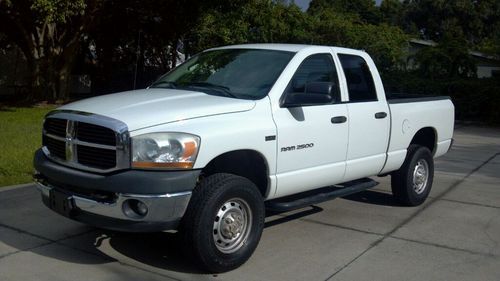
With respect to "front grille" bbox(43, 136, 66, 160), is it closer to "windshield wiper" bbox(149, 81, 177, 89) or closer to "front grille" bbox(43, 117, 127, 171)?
"front grille" bbox(43, 117, 127, 171)

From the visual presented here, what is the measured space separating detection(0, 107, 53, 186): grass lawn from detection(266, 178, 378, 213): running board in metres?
3.98

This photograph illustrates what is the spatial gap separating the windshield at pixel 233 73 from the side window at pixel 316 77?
0.18 metres

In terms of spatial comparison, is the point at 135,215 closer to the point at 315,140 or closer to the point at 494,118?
the point at 315,140

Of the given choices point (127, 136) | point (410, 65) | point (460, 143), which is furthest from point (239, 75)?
point (410, 65)

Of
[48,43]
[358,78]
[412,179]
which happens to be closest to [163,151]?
[358,78]

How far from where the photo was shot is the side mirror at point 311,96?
5.54 m

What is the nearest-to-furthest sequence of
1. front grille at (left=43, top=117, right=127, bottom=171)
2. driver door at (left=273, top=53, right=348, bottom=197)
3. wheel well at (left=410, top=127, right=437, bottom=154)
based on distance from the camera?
front grille at (left=43, top=117, right=127, bottom=171) → driver door at (left=273, top=53, right=348, bottom=197) → wheel well at (left=410, top=127, right=437, bottom=154)

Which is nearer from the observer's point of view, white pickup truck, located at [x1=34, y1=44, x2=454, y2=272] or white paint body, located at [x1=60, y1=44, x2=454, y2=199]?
white pickup truck, located at [x1=34, y1=44, x2=454, y2=272]

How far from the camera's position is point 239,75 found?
19.3ft

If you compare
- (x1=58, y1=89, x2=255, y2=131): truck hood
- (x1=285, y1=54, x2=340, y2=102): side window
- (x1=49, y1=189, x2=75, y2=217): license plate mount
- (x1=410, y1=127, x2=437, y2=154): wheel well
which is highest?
(x1=285, y1=54, x2=340, y2=102): side window

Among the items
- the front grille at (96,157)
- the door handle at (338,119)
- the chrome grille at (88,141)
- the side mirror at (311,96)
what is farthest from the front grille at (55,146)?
the door handle at (338,119)

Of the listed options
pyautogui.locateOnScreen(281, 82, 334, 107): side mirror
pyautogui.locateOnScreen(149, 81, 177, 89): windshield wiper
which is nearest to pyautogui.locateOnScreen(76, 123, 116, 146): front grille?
pyautogui.locateOnScreen(149, 81, 177, 89): windshield wiper

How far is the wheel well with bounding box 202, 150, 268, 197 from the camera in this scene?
16.9 feet

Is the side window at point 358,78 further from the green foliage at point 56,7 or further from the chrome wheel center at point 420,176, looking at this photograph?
the green foliage at point 56,7
